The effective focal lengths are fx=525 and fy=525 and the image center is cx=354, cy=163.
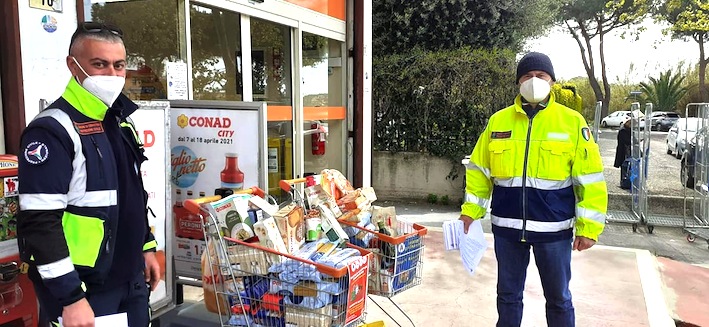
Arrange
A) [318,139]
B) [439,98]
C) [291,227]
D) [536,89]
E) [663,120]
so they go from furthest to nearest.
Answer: [663,120] → [439,98] → [318,139] → [536,89] → [291,227]

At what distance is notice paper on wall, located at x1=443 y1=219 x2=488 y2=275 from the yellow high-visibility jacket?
0.23 metres

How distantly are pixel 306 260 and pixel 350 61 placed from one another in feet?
14.4

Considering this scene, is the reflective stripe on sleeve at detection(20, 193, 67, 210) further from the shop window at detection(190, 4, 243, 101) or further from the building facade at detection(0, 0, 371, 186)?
the shop window at detection(190, 4, 243, 101)

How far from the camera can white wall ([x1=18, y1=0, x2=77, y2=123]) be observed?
101 inches

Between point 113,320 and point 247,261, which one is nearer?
point 113,320

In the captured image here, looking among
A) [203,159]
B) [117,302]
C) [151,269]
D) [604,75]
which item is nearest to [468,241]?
[203,159]

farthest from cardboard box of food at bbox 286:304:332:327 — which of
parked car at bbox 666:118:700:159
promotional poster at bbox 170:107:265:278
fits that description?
parked car at bbox 666:118:700:159

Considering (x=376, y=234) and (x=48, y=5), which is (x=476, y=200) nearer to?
(x=376, y=234)

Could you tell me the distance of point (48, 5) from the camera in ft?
8.77

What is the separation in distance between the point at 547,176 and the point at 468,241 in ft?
2.29

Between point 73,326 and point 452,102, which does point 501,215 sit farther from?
point 452,102

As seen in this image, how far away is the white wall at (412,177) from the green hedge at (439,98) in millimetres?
170

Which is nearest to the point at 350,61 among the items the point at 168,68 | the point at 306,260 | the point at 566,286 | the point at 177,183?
the point at 168,68

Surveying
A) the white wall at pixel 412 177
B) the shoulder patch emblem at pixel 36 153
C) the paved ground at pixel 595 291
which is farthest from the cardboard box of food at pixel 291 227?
the white wall at pixel 412 177
